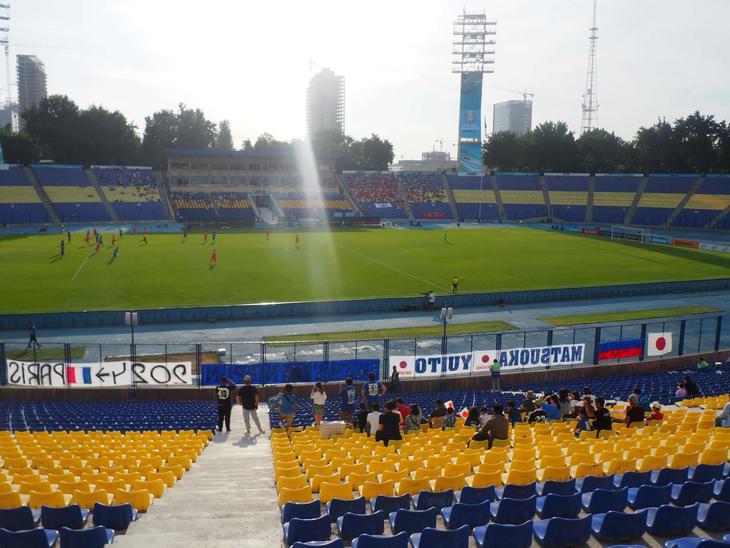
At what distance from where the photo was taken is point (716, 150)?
355 feet

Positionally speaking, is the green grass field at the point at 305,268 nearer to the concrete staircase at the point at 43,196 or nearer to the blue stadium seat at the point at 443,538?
the concrete staircase at the point at 43,196

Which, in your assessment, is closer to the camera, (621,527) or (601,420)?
(621,527)

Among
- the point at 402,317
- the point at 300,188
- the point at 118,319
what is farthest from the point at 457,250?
the point at 300,188

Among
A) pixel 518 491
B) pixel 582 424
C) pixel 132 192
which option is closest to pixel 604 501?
pixel 518 491

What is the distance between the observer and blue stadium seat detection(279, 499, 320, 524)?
25.7 feet

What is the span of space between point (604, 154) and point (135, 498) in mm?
124136

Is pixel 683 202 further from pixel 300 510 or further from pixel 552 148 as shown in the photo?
pixel 300 510

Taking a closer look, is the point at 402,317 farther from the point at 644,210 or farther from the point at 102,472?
the point at 644,210

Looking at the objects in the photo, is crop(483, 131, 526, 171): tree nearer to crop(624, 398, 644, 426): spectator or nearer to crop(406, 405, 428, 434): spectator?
crop(624, 398, 644, 426): spectator

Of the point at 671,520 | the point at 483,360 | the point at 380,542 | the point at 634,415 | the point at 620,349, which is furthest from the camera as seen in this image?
the point at 620,349

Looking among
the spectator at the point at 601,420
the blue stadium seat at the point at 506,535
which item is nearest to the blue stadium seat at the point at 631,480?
the blue stadium seat at the point at 506,535

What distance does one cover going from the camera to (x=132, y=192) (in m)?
91.9

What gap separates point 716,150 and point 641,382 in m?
102

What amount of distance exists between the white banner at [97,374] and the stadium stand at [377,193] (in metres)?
77.3
